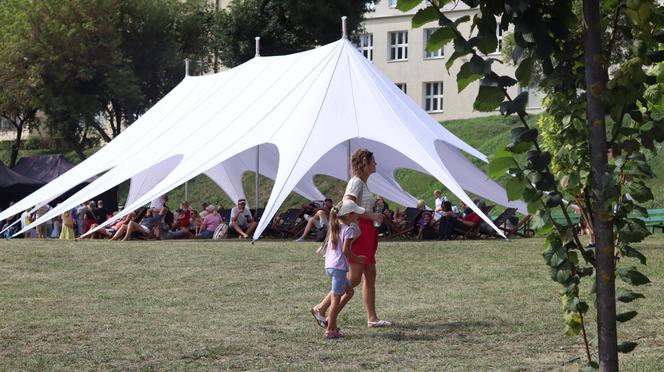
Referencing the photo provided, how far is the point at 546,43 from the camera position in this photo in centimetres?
357

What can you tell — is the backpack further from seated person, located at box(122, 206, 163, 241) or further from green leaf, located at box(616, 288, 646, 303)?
green leaf, located at box(616, 288, 646, 303)

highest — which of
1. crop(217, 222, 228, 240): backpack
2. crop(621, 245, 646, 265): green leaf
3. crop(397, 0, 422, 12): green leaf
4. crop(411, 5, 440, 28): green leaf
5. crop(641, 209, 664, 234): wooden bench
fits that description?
crop(397, 0, 422, 12): green leaf

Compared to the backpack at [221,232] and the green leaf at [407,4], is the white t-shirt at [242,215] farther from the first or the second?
the green leaf at [407,4]

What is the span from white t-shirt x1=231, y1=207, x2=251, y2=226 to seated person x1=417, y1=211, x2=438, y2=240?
12.6 ft

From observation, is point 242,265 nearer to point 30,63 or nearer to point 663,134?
point 663,134

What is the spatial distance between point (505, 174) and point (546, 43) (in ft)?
1.41

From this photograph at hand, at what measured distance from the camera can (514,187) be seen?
372 centimetres

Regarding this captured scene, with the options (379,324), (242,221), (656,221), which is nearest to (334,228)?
(379,324)

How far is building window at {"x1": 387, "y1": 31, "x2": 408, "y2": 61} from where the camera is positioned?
6119 centimetres

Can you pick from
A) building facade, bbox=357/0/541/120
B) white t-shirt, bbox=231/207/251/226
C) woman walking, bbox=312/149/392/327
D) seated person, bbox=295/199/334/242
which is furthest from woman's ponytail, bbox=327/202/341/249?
building facade, bbox=357/0/541/120

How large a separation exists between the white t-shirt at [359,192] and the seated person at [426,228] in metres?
14.5

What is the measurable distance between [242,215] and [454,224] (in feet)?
15.0

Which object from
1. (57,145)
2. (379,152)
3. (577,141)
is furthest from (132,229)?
(57,145)

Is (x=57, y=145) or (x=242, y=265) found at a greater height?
(x=57, y=145)
